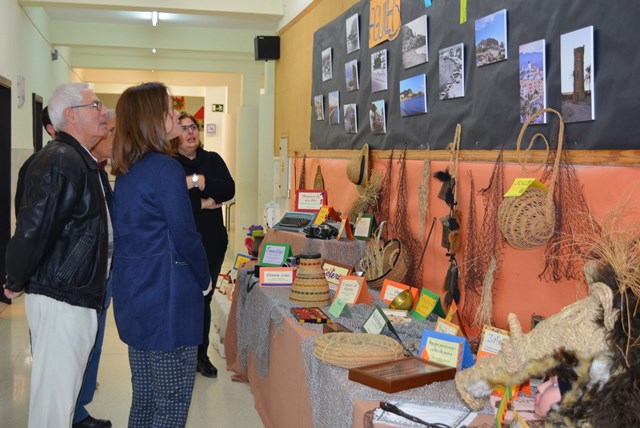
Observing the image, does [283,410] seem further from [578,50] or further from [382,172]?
[578,50]

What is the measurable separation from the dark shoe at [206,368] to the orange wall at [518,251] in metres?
1.58

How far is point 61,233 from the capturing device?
2662mm

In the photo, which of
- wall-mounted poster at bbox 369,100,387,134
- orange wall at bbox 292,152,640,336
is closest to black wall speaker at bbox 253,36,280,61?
wall-mounted poster at bbox 369,100,387,134

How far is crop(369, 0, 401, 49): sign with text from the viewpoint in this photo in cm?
423

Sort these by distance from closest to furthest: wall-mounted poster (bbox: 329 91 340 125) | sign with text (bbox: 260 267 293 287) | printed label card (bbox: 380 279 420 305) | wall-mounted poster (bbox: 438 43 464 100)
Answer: wall-mounted poster (bbox: 438 43 464 100) < printed label card (bbox: 380 279 420 305) < sign with text (bbox: 260 267 293 287) < wall-mounted poster (bbox: 329 91 340 125)

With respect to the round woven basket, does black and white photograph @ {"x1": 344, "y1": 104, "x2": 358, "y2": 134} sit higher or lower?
higher

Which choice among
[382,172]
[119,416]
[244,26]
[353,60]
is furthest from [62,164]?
[244,26]

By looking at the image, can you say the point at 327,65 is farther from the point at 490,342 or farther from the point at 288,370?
the point at 490,342

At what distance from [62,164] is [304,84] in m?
4.21

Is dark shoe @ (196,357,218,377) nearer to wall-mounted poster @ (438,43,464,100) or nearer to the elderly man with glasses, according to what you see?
the elderly man with glasses

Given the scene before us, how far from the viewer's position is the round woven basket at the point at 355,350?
8.16 ft

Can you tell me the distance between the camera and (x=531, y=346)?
1544 mm

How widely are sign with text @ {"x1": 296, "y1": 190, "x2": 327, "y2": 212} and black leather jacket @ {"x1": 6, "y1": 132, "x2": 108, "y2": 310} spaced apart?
2.44 metres

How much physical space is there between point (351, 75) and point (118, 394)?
104 inches
